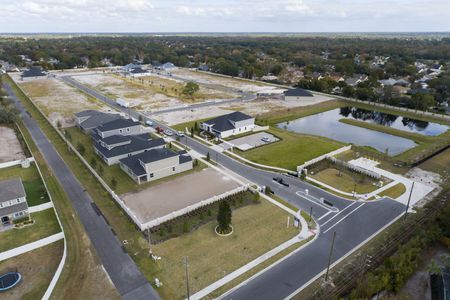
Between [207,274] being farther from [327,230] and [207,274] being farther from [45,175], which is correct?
[45,175]

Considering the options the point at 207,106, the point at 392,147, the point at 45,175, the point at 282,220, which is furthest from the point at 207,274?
the point at 207,106

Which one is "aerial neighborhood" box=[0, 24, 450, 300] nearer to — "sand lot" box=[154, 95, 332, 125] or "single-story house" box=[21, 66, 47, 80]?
"sand lot" box=[154, 95, 332, 125]

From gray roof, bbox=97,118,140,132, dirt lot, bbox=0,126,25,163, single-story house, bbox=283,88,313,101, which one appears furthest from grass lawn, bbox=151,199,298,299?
single-story house, bbox=283,88,313,101

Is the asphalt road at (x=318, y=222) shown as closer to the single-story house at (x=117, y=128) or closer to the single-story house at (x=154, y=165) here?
the single-story house at (x=154, y=165)

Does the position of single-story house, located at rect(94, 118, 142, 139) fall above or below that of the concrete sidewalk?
above

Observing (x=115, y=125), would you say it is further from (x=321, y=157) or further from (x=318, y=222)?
(x=318, y=222)

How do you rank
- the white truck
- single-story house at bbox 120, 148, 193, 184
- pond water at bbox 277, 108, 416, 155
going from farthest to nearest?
the white truck
pond water at bbox 277, 108, 416, 155
single-story house at bbox 120, 148, 193, 184

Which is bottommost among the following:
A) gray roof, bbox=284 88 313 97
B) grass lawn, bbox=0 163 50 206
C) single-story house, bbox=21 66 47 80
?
grass lawn, bbox=0 163 50 206

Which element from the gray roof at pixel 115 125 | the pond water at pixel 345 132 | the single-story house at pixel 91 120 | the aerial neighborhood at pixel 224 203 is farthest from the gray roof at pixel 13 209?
the pond water at pixel 345 132

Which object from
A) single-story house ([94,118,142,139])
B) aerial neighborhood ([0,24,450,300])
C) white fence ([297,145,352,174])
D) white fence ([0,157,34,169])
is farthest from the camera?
single-story house ([94,118,142,139])
